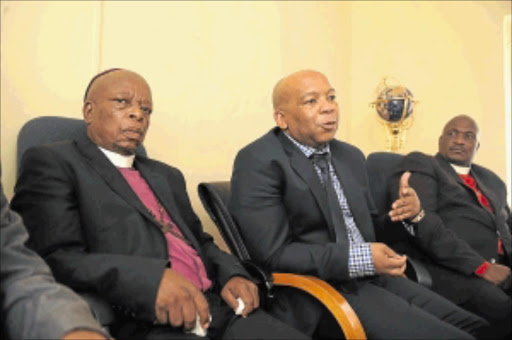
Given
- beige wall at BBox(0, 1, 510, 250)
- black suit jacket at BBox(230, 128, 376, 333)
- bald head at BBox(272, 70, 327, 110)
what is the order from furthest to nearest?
bald head at BBox(272, 70, 327, 110) < beige wall at BBox(0, 1, 510, 250) < black suit jacket at BBox(230, 128, 376, 333)

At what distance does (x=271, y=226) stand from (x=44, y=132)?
97cm

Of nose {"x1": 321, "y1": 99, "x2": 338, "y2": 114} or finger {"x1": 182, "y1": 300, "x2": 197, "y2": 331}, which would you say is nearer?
finger {"x1": 182, "y1": 300, "x2": 197, "y2": 331}

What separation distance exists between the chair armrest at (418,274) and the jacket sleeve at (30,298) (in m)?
1.81

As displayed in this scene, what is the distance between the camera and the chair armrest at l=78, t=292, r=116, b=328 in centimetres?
154

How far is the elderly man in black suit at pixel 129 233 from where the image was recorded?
1.56 m

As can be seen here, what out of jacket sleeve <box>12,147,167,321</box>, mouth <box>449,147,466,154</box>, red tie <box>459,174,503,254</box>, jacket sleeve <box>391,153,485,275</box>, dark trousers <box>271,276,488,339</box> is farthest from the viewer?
mouth <box>449,147,466,154</box>

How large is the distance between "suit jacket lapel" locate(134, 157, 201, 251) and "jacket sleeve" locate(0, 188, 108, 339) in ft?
3.12

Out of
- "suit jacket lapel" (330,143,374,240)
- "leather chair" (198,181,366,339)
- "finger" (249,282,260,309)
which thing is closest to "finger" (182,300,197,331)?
"finger" (249,282,260,309)

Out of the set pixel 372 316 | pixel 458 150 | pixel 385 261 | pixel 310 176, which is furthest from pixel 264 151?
pixel 458 150

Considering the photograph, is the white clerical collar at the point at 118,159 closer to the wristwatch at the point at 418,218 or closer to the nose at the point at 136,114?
the nose at the point at 136,114

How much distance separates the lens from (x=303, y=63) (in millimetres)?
4082

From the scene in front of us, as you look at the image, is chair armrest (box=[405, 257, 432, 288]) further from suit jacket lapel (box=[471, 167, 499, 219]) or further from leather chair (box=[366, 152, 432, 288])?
suit jacket lapel (box=[471, 167, 499, 219])

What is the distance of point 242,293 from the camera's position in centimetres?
189

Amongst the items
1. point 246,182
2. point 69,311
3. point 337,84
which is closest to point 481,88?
point 337,84
